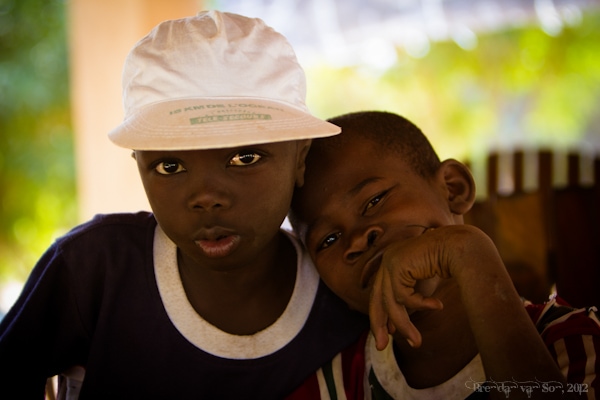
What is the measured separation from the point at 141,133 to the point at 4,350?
1.94ft

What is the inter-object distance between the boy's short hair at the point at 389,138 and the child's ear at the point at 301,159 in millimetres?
58

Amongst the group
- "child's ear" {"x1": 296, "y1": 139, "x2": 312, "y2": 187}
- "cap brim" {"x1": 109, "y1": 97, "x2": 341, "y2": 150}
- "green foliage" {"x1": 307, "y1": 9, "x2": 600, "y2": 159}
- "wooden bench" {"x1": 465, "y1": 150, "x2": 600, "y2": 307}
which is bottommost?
"green foliage" {"x1": 307, "y1": 9, "x2": 600, "y2": 159}

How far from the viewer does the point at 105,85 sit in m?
3.61

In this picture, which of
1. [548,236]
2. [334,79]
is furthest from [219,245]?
[334,79]

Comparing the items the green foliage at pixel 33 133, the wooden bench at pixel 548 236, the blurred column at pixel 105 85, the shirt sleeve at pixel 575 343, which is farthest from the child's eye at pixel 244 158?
the green foliage at pixel 33 133

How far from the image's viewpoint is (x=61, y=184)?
24.8 ft

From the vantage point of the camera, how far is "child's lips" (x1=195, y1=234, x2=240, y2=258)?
55.2 inches

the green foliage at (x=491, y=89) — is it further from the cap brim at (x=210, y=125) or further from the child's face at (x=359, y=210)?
the cap brim at (x=210, y=125)

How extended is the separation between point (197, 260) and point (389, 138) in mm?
560

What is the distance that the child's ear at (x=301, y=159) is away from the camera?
62.0 inches

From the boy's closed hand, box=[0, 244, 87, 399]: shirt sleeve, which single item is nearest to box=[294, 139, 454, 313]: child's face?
the boy's closed hand

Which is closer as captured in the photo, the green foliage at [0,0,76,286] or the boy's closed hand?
the boy's closed hand

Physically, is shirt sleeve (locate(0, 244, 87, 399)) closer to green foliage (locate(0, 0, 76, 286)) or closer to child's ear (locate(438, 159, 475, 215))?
child's ear (locate(438, 159, 475, 215))

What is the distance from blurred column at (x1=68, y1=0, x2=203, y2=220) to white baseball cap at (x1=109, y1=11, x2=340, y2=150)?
2.18 meters
